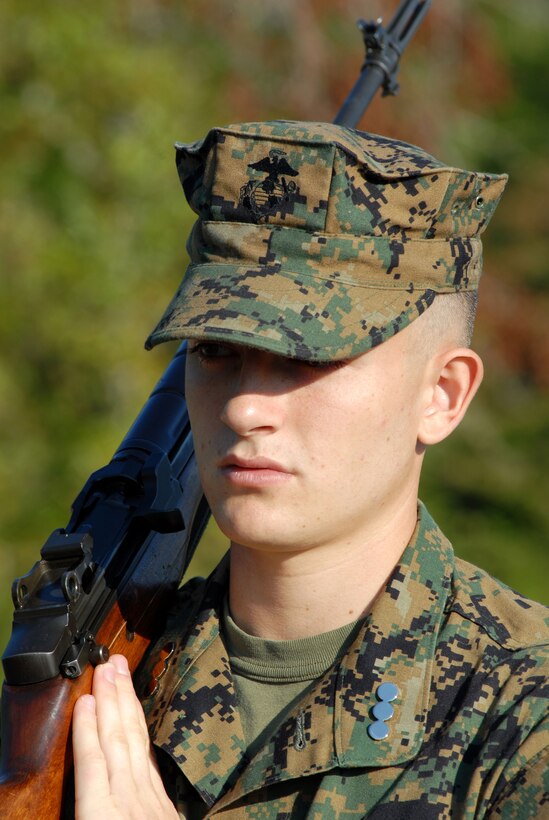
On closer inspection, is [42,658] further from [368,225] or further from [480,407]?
[480,407]

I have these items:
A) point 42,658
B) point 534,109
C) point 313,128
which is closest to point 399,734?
point 42,658

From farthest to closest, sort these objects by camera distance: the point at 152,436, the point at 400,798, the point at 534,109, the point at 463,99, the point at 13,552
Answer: the point at 534,109 → the point at 463,99 → the point at 13,552 → the point at 152,436 → the point at 400,798

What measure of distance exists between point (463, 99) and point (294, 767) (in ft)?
36.5

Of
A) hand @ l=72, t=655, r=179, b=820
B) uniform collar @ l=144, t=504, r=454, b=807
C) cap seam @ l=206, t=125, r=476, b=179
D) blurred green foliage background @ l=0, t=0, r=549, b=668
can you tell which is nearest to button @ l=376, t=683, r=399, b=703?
uniform collar @ l=144, t=504, r=454, b=807

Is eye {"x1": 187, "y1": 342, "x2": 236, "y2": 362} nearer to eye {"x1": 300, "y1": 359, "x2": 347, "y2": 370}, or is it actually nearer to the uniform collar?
eye {"x1": 300, "y1": 359, "x2": 347, "y2": 370}

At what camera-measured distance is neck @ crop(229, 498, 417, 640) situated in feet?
8.52

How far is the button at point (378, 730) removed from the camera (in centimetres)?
245

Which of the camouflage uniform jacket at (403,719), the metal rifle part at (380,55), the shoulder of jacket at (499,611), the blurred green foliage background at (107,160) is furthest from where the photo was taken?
the blurred green foliage background at (107,160)

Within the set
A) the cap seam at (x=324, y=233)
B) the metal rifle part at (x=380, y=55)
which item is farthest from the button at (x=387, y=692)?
the metal rifle part at (x=380, y=55)

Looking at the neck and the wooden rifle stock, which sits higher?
the neck

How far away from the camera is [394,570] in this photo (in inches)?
104

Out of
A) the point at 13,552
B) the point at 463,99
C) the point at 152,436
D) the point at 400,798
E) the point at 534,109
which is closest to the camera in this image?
the point at 400,798

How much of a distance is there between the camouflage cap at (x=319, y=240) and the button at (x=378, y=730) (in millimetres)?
755

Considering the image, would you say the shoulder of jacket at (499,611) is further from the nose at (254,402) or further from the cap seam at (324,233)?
the cap seam at (324,233)
